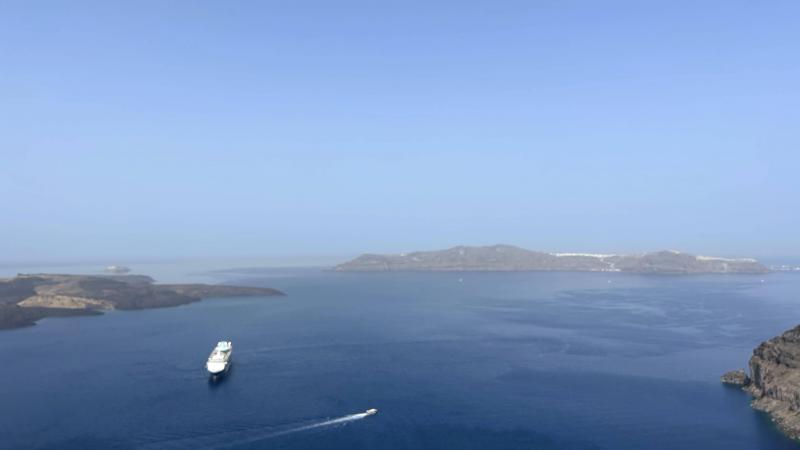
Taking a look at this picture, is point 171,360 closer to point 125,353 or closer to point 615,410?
point 125,353

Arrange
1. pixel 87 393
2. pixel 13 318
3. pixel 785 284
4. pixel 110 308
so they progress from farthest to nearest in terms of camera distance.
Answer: pixel 785 284 → pixel 110 308 → pixel 13 318 → pixel 87 393

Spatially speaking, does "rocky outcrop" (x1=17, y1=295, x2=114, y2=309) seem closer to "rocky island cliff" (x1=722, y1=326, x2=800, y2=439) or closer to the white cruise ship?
the white cruise ship

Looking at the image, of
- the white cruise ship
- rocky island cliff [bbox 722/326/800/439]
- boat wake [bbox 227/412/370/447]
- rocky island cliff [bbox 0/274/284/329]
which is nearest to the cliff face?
rocky island cliff [bbox 722/326/800/439]

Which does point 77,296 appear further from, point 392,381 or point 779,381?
point 779,381

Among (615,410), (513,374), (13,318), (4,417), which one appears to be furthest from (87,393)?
(13,318)

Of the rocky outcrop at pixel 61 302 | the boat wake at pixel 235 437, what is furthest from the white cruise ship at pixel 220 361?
the rocky outcrop at pixel 61 302
